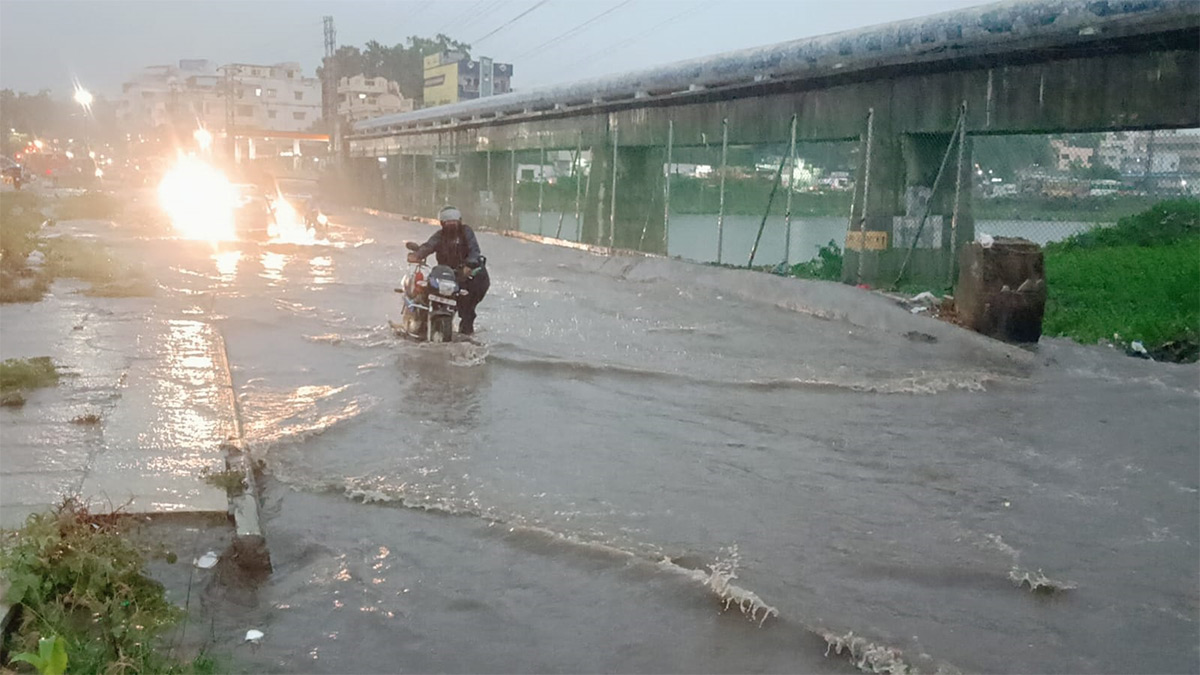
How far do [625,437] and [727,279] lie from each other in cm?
1135

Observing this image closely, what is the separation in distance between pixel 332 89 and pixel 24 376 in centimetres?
6125

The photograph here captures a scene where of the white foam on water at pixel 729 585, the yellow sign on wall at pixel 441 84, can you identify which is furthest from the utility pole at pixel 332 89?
the white foam on water at pixel 729 585

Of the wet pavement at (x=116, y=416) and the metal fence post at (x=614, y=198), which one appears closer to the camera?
the wet pavement at (x=116, y=416)

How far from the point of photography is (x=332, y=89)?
67500 mm

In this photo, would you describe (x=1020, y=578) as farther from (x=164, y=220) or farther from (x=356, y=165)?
(x=356, y=165)

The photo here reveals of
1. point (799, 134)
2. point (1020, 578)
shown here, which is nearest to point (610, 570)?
point (1020, 578)


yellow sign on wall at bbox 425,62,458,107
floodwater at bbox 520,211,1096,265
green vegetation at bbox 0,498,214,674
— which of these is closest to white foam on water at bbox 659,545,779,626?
green vegetation at bbox 0,498,214,674

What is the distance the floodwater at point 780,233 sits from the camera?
21.4m

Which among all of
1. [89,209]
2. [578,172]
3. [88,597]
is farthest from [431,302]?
[89,209]

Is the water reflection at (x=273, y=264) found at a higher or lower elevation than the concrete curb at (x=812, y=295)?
lower

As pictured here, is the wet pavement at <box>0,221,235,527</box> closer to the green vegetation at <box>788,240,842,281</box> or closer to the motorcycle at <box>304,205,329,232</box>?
the green vegetation at <box>788,240,842,281</box>

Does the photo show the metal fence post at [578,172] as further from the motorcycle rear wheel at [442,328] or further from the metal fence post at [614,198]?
the motorcycle rear wheel at [442,328]

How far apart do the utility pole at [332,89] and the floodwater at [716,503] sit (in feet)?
176

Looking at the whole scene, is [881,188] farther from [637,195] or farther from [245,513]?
[245,513]
